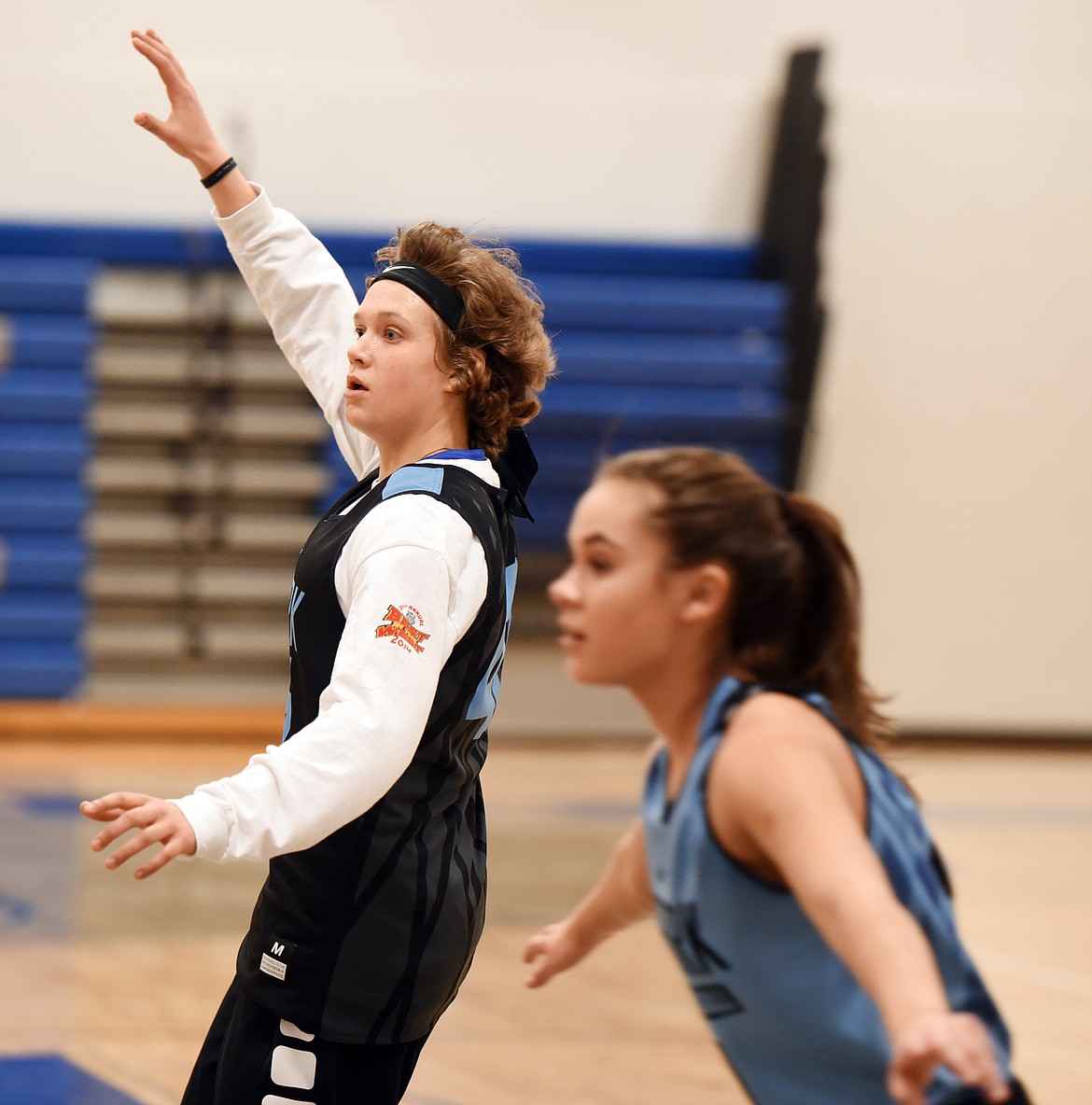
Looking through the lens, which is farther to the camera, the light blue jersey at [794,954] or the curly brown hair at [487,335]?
the curly brown hair at [487,335]

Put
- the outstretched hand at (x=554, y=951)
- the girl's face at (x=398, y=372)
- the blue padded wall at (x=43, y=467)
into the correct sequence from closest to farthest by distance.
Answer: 1. the outstretched hand at (x=554, y=951)
2. the girl's face at (x=398, y=372)
3. the blue padded wall at (x=43, y=467)

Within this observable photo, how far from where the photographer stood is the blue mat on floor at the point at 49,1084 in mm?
3230

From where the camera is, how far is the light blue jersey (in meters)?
1.51

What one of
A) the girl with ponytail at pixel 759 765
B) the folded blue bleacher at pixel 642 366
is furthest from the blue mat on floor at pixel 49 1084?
the folded blue bleacher at pixel 642 366

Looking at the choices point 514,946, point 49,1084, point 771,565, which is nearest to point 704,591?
point 771,565

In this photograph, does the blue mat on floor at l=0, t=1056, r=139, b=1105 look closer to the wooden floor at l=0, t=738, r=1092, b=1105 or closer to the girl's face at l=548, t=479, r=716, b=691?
the wooden floor at l=0, t=738, r=1092, b=1105

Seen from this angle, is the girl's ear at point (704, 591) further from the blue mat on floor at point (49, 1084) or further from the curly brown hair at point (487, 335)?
the blue mat on floor at point (49, 1084)

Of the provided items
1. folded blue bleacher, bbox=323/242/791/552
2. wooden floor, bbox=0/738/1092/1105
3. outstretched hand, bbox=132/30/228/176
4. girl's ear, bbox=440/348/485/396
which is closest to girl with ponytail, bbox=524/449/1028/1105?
girl's ear, bbox=440/348/485/396

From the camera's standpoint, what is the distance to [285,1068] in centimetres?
193

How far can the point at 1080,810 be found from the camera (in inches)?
268

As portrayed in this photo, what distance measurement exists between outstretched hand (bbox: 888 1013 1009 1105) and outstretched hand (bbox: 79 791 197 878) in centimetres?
70

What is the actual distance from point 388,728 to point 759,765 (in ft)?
1.50

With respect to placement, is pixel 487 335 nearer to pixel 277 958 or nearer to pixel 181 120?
pixel 181 120

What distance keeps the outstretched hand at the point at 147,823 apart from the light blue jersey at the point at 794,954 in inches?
19.3
